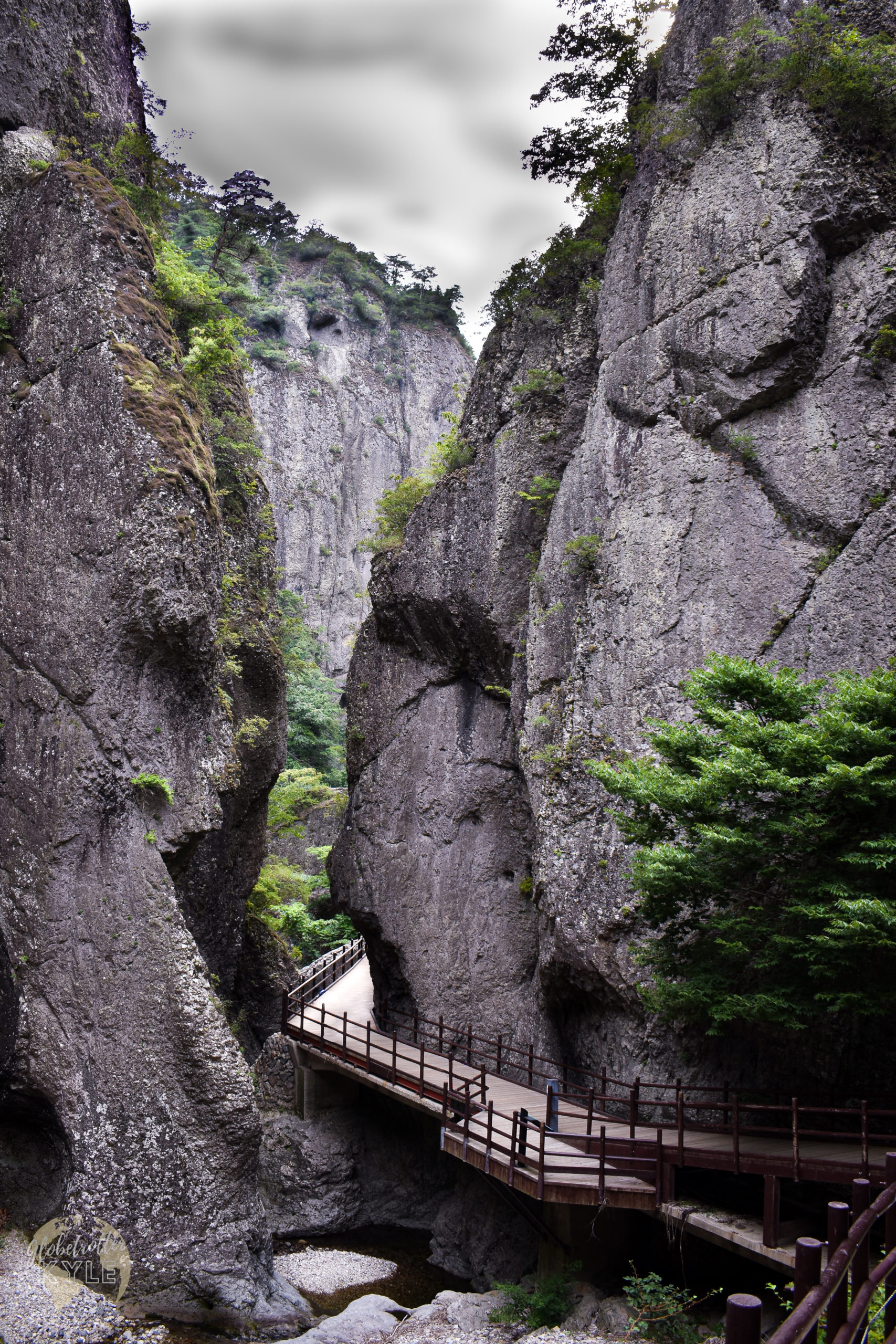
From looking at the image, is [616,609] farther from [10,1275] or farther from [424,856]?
[10,1275]

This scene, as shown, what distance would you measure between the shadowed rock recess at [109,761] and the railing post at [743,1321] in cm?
1167

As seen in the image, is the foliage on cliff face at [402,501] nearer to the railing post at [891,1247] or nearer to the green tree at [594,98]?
the green tree at [594,98]

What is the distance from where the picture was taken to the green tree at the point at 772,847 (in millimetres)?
8742

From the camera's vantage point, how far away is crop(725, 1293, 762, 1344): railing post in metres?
2.65

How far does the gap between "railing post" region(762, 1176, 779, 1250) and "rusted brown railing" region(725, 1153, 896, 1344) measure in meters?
5.05

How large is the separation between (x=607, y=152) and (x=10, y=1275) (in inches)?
894

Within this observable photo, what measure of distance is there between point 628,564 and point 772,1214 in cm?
963

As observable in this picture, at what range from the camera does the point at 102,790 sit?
541 inches

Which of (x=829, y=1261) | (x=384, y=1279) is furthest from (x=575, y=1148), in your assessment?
(x=829, y=1261)

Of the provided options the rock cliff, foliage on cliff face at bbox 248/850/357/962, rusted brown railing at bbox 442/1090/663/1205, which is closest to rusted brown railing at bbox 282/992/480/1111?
rusted brown railing at bbox 442/1090/663/1205

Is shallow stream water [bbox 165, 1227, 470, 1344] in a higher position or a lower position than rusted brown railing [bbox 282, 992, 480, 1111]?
lower

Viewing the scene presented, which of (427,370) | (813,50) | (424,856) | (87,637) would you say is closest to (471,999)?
(424,856)

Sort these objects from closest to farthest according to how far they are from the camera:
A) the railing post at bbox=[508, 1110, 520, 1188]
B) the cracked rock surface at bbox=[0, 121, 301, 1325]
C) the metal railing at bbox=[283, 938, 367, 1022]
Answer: the railing post at bbox=[508, 1110, 520, 1188] < the cracked rock surface at bbox=[0, 121, 301, 1325] < the metal railing at bbox=[283, 938, 367, 1022]

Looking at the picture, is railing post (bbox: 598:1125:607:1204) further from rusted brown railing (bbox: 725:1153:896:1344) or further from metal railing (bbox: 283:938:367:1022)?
metal railing (bbox: 283:938:367:1022)
